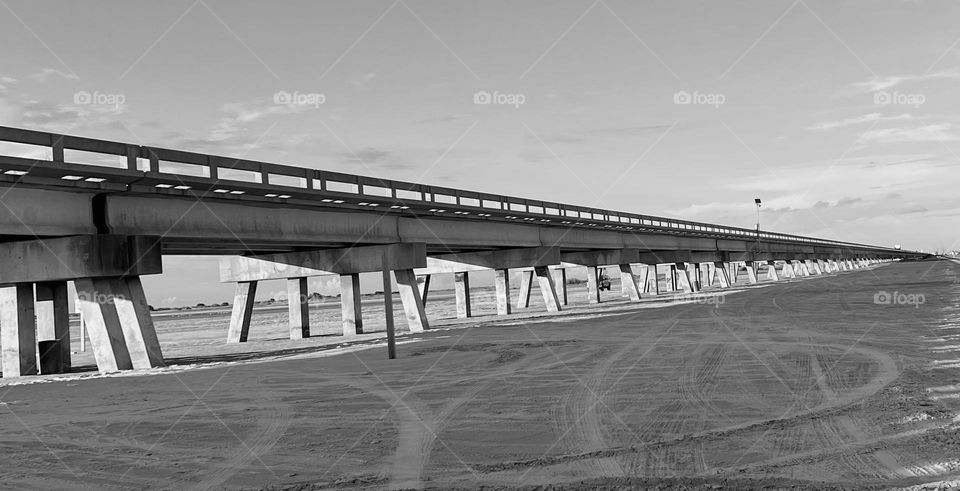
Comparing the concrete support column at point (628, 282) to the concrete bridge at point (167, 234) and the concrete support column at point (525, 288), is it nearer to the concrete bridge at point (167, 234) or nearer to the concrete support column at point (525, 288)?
the concrete support column at point (525, 288)

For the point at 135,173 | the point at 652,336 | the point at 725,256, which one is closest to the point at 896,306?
the point at 652,336

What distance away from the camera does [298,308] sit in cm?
3222

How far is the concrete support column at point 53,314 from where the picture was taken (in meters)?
20.5

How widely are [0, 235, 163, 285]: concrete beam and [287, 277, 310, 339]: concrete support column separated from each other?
13.4 meters

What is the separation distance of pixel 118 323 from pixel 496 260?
25470 mm

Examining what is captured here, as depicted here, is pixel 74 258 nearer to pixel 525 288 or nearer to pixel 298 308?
pixel 298 308

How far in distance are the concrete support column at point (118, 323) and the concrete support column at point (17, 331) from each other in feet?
7.26

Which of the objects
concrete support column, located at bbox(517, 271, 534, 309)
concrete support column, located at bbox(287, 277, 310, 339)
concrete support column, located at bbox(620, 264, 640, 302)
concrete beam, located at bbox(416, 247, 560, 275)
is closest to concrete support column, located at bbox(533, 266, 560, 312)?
concrete beam, located at bbox(416, 247, 560, 275)

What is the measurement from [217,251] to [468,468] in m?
24.5

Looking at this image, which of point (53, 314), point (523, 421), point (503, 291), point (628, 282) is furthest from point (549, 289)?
point (523, 421)

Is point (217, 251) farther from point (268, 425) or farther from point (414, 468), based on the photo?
point (414, 468)

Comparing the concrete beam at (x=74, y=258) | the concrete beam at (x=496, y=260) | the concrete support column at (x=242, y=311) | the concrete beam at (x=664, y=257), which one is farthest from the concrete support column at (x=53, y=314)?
the concrete beam at (x=664, y=257)

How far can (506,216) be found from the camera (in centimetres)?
3678

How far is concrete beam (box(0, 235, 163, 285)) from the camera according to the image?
1756cm
